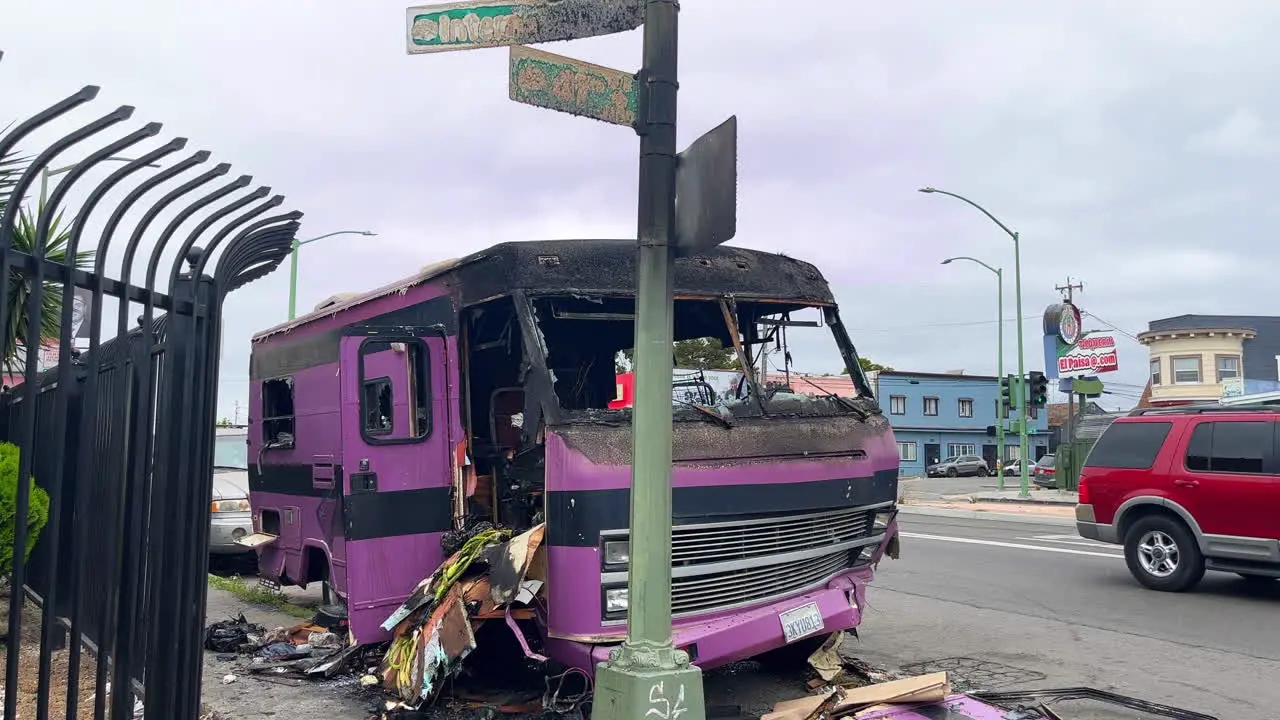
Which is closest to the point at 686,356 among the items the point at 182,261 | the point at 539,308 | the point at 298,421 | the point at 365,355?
the point at 539,308

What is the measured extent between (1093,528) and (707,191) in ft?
29.0

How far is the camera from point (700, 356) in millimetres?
7598

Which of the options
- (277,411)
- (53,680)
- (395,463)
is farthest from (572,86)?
(277,411)

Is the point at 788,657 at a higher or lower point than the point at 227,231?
lower

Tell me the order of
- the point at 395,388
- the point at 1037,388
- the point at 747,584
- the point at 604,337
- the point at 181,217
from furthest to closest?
the point at 1037,388 → the point at 604,337 → the point at 395,388 → the point at 747,584 → the point at 181,217

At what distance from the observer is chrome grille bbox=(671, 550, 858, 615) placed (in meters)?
5.91

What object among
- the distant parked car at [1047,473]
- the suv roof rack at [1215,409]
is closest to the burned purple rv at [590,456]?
the suv roof rack at [1215,409]

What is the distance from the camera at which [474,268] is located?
22.1ft

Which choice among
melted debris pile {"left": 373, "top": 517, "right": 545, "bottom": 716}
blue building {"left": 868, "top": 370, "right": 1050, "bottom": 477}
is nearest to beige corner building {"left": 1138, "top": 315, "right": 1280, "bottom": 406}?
blue building {"left": 868, "top": 370, "right": 1050, "bottom": 477}

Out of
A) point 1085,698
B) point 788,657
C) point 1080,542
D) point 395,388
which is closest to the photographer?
point 1085,698

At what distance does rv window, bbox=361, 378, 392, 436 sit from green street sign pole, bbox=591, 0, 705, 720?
251 cm

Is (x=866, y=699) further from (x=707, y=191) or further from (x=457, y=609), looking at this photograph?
(x=707, y=191)

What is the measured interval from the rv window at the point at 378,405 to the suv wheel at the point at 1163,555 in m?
8.25

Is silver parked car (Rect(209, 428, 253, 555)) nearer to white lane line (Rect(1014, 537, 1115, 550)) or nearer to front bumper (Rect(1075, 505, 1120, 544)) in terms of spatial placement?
front bumper (Rect(1075, 505, 1120, 544))
